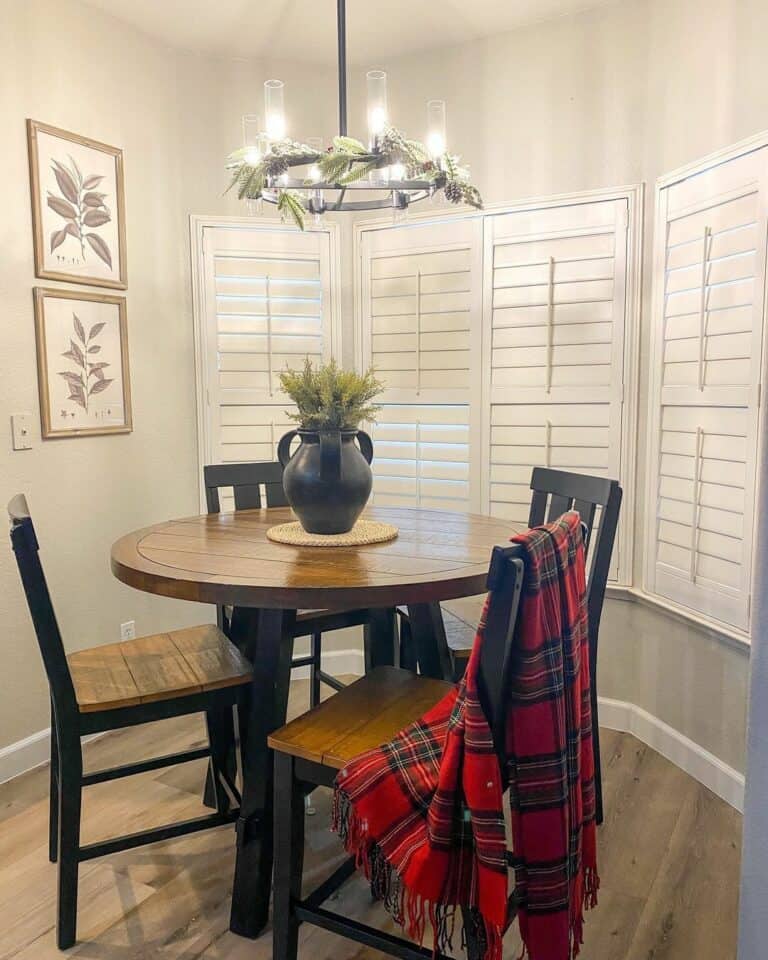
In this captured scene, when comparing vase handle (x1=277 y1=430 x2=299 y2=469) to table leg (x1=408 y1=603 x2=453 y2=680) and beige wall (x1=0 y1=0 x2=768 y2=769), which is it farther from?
beige wall (x1=0 y1=0 x2=768 y2=769)

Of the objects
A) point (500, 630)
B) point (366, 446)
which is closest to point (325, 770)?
point (500, 630)

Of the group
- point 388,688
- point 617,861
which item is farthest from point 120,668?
point 617,861

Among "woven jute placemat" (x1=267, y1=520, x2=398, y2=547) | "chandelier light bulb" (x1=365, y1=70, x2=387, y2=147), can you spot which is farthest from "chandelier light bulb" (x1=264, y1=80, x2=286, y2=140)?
"woven jute placemat" (x1=267, y1=520, x2=398, y2=547)

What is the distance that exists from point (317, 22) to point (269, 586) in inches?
95.9

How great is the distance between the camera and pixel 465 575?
1642mm

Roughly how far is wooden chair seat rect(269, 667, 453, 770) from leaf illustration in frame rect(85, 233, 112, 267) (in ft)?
6.37

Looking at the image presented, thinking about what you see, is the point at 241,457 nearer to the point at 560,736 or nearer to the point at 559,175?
the point at 559,175

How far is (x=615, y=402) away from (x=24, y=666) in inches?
92.6

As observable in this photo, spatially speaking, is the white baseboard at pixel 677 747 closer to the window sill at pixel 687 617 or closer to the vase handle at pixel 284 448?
the window sill at pixel 687 617

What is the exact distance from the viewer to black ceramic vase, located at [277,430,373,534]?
197 centimetres

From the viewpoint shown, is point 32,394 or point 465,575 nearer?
point 465,575

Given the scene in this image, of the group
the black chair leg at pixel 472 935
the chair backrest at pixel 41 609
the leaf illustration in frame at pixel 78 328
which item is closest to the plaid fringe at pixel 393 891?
the black chair leg at pixel 472 935

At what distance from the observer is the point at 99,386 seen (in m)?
2.84

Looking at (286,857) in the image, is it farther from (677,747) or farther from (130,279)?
(130,279)
